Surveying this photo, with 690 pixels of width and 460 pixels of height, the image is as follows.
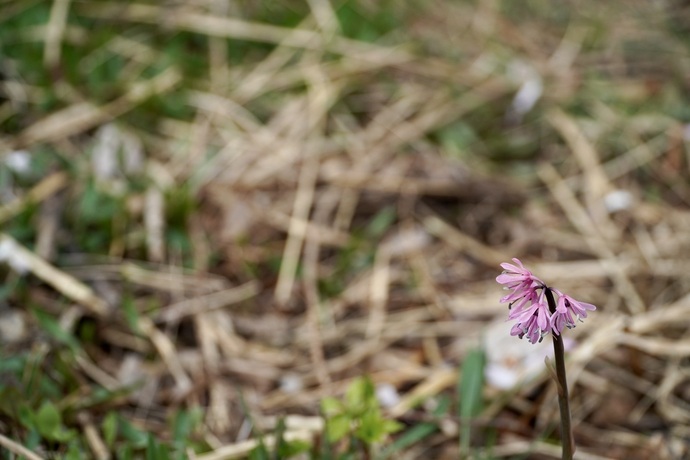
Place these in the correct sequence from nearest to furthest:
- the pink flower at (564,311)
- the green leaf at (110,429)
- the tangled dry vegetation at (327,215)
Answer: the pink flower at (564,311) → the green leaf at (110,429) → the tangled dry vegetation at (327,215)

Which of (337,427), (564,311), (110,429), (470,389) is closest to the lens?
(564,311)

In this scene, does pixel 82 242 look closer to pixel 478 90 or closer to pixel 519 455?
pixel 519 455

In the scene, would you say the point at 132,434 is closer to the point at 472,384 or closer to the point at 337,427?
the point at 337,427

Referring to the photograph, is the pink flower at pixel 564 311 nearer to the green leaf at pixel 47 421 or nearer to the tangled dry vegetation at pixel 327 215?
the tangled dry vegetation at pixel 327 215

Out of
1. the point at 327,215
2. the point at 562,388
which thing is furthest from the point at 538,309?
the point at 327,215

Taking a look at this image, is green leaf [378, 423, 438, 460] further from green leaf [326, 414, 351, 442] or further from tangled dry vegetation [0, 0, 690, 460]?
green leaf [326, 414, 351, 442]

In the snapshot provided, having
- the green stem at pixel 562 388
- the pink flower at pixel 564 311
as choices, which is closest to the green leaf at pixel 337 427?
the green stem at pixel 562 388

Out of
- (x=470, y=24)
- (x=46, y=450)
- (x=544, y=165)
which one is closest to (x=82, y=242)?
(x=46, y=450)
